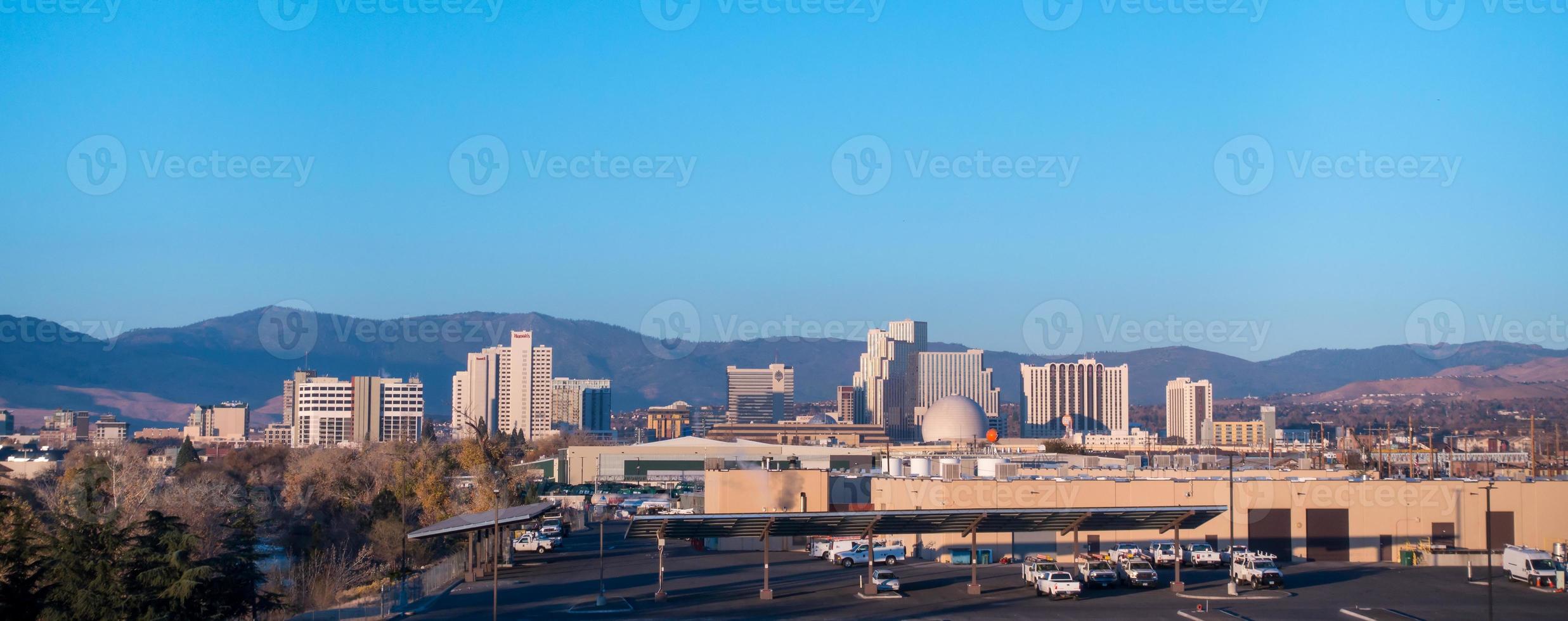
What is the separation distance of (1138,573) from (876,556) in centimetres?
1258

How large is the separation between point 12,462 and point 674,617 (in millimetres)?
110291

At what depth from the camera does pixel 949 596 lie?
133 ft

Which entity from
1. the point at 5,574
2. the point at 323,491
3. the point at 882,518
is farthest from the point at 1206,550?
the point at 323,491

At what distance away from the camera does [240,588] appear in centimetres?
3534

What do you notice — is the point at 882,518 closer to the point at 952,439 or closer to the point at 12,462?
the point at 12,462

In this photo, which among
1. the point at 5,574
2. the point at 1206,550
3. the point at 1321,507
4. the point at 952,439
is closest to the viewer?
the point at 5,574

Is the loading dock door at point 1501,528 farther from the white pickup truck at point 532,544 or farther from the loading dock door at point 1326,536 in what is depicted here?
the white pickup truck at point 532,544

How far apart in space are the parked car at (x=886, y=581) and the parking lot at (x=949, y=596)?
739mm

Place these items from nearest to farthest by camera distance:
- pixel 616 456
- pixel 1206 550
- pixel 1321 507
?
1. pixel 1206 550
2. pixel 1321 507
3. pixel 616 456

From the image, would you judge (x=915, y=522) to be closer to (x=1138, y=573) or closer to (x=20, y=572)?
(x=1138, y=573)

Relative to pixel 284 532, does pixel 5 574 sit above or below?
above

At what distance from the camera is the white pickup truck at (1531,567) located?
42656 mm

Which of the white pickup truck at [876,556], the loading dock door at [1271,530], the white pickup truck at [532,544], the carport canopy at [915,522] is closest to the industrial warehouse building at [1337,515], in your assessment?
the loading dock door at [1271,530]

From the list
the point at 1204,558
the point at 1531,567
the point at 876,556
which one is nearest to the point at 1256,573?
the point at 1204,558
